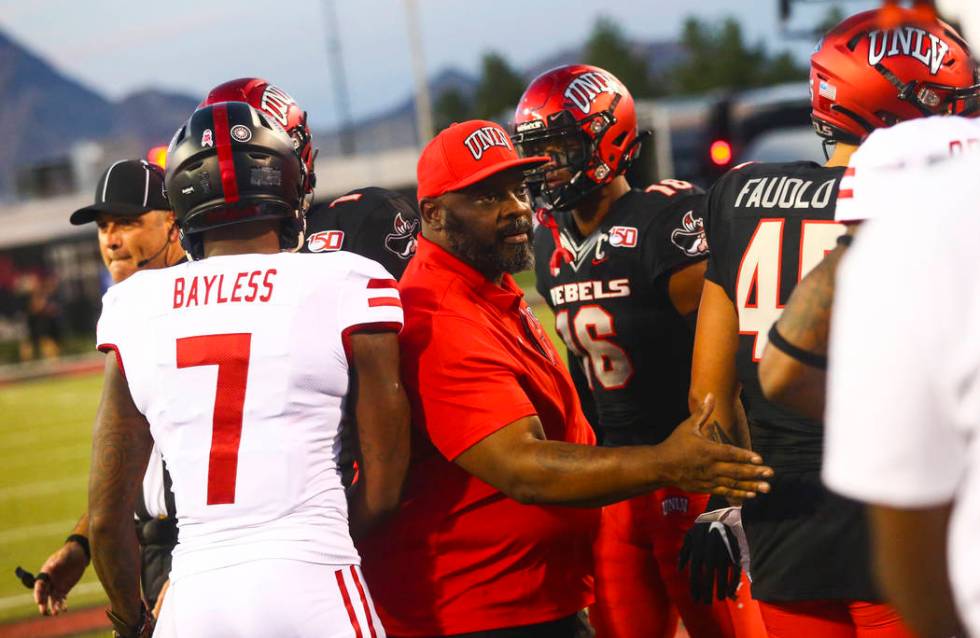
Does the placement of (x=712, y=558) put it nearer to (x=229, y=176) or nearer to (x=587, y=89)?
(x=229, y=176)

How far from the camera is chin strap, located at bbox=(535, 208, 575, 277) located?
425cm

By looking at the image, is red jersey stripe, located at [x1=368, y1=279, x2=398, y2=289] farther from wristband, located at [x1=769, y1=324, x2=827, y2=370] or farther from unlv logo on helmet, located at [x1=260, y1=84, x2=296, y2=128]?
unlv logo on helmet, located at [x1=260, y1=84, x2=296, y2=128]

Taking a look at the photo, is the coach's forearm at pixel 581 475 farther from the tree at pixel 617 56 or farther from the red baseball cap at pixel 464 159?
the tree at pixel 617 56

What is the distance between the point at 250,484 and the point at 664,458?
0.89 metres

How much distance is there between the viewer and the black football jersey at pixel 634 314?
156 inches

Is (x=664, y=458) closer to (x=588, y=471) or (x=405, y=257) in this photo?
(x=588, y=471)

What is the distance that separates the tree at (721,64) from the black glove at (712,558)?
73.8 meters

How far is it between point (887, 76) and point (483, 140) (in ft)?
3.46

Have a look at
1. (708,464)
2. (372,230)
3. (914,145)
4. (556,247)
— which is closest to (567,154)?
(556,247)

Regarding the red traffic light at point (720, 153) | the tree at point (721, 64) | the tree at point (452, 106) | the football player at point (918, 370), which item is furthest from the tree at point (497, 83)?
the football player at point (918, 370)

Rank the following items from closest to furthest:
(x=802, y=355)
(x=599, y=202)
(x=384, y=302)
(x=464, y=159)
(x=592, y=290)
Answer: (x=802, y=355), (x=384, y=302), (x=464, y=159), (x=592, y=290), (x=599, y=202)

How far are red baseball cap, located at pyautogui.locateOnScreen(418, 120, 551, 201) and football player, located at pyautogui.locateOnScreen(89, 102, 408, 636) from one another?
0.56 meters

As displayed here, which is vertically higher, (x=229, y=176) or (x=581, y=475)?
(x=229, y=176)

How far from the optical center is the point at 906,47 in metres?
2.86
